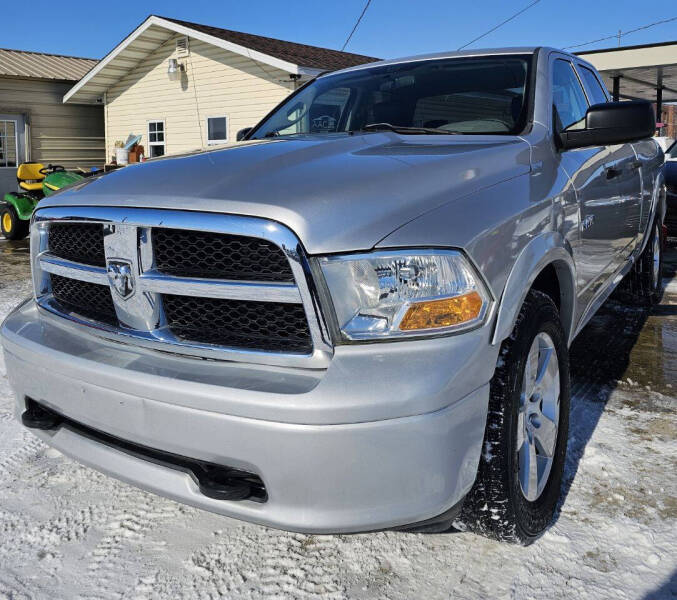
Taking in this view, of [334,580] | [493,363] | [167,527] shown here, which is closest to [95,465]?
[167,527]

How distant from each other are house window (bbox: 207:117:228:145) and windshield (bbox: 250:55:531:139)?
1298 cm

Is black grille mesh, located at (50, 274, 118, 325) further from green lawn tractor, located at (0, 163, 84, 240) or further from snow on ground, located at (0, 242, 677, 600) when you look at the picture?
green lawn tractor, located at (0, 163, 84, 240)

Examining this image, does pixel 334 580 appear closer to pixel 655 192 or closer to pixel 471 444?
pixel 471 444

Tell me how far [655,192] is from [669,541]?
339cm

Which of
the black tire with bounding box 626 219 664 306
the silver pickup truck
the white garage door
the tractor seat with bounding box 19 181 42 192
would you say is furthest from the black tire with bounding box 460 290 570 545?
the white garage door

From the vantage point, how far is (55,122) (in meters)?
19.9

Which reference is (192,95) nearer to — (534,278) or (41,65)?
(41,65)

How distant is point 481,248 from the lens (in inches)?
74.7

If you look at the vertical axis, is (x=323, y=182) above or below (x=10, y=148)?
below

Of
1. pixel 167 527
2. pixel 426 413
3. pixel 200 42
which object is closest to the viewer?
pixel 426 413

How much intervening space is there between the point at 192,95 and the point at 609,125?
15.7 metres

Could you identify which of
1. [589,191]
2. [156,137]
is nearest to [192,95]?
[156,137]

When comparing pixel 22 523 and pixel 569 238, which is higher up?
pixel 569 238

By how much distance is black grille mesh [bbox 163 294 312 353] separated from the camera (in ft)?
6.07
